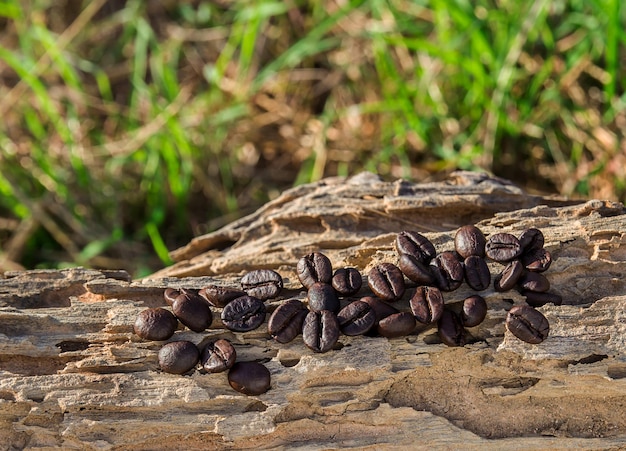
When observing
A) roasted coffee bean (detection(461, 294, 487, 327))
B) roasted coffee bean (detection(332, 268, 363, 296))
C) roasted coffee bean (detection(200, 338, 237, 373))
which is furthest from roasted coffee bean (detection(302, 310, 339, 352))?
roasted coffee bean (detection(461, 294, 487, 327))

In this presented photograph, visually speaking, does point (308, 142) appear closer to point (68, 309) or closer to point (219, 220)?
point (219, 220)

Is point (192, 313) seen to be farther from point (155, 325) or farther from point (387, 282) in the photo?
point (387, 282)

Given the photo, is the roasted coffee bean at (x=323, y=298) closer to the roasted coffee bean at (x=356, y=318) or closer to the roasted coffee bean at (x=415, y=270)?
the roasted coffee bean at (x=356, y=318)

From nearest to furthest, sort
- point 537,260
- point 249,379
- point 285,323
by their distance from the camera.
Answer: point 249,379 → point 285,323 → point 537,260

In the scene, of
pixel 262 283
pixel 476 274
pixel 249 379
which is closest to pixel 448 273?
pixel 476 274

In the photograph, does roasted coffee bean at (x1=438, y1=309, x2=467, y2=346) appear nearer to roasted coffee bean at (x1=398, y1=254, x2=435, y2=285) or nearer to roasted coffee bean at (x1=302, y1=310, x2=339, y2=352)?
roasted coffee bean at (x1=398, y1=254, x2=435, y2=285)

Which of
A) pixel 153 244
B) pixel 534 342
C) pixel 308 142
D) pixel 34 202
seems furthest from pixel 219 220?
pixel 534 342
